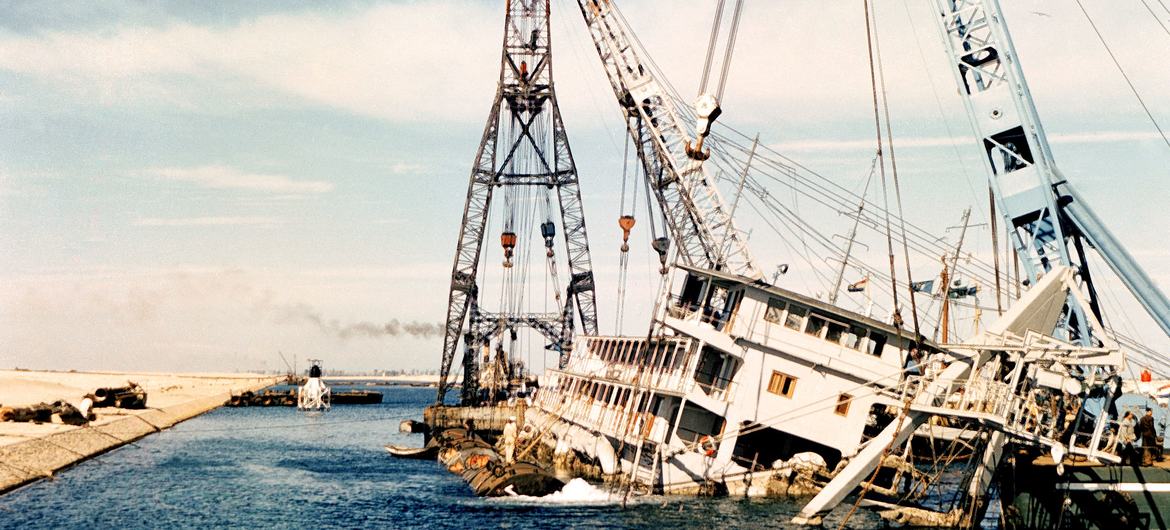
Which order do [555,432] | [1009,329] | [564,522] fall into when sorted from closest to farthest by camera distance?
[1009,329] → [564,522] → [555,432]

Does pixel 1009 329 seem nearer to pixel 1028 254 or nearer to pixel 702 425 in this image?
pixel 1028 254

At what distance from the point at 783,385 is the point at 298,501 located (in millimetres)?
26806

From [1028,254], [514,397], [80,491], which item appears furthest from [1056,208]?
[514,397]

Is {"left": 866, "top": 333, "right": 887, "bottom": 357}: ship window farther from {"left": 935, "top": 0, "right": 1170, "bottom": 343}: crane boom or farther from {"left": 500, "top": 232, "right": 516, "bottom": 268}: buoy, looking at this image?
{"left": 500, "top": 232, "right": 516, "bottom": 268}: buoy

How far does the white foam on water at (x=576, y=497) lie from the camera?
46719mm

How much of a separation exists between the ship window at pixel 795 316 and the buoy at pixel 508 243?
60877 millimetres

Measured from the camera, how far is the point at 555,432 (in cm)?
6644

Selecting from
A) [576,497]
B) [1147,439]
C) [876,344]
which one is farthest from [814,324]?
[1147,439]

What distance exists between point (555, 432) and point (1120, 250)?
37505 millimetres

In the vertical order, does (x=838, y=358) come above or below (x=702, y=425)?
above

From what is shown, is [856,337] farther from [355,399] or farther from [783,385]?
[355,399]

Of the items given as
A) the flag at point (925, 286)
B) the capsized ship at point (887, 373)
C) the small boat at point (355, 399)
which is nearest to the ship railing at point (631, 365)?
the capsized ship at point (887, 373)

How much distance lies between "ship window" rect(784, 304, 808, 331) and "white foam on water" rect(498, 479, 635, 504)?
39.1 feet

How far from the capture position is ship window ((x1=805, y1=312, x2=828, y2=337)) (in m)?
46.0
